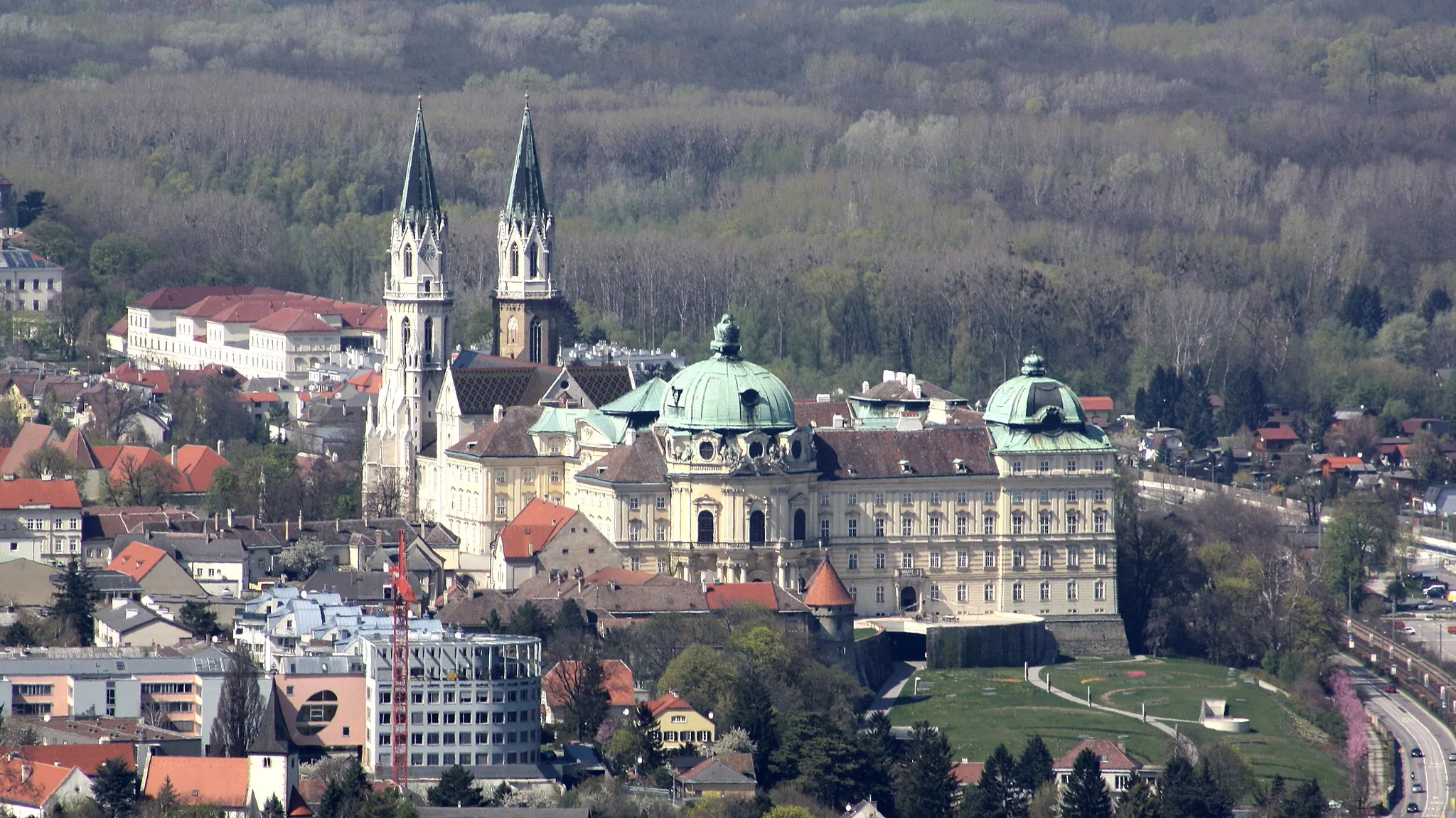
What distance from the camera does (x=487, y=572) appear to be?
395 feet

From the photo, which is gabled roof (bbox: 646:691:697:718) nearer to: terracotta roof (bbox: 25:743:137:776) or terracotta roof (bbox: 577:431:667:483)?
terracotta roof (bbox: 25:743:137:776)

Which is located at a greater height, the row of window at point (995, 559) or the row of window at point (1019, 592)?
the row of window at point (995, 559)

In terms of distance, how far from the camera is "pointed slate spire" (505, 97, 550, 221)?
138 m

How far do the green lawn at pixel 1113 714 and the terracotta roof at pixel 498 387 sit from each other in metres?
20.8

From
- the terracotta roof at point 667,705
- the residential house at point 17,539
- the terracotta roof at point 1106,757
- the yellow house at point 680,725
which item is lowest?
the terracotta roof at point 1106,757

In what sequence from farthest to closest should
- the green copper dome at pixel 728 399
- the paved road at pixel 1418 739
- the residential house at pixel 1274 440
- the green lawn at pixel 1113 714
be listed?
the residential house at pixel 1274 440, the green copper dome at pixel 728 399, the paved road at pixel 1418 739, the green lawn at pixel 1113 714

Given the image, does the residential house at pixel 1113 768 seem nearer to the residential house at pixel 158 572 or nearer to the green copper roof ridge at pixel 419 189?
the residential house at pixel 158 572

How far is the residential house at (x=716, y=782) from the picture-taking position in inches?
3802

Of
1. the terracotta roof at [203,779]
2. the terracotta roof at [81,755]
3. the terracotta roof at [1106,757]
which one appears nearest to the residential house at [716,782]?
the terracotta roof at [1106,757]

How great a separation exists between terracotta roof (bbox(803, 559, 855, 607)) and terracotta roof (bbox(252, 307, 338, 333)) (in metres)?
56.7

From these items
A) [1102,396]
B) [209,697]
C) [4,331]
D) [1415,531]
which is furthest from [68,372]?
[209,697]

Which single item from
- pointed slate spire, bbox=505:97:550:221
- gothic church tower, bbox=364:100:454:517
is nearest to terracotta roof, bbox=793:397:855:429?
gothic church tower, bbox=364:100:454:517

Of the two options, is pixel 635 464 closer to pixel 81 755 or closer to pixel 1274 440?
pixel 81 755

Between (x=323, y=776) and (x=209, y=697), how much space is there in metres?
5.49
